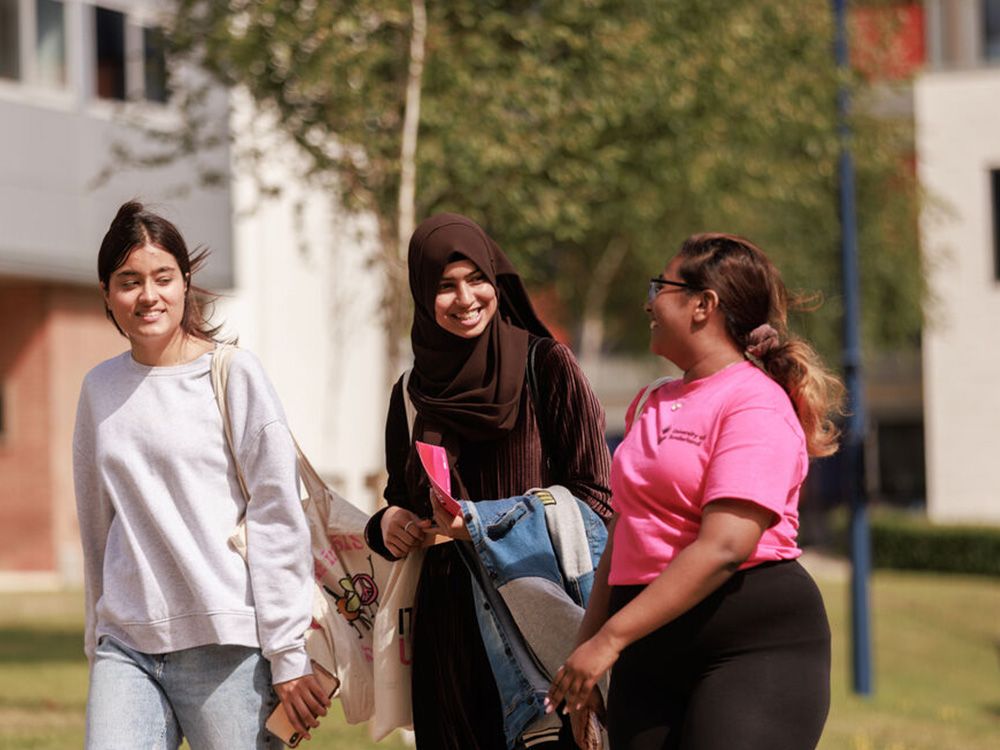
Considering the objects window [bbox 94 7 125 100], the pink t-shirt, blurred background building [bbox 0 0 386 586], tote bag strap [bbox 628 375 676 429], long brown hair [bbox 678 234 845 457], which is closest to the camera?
the pink t-shirt

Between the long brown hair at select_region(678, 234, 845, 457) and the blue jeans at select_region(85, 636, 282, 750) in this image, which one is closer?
the long brown hair at select_region(678, 234, 845, 457)

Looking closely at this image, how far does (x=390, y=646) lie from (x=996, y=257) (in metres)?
29.4

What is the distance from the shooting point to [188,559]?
4.42 m

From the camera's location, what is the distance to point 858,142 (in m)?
16.2

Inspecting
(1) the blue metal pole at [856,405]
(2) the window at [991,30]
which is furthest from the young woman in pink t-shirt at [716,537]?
(2) the window at [991,30]

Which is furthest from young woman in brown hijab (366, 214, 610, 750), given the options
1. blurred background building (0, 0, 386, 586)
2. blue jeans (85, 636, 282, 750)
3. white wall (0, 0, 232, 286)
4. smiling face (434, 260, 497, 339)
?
white wall (0, 0, 232, 286)

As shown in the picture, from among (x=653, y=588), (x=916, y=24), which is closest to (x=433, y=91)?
(x=653, y=588)

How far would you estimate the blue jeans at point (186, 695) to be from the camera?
4.41 m

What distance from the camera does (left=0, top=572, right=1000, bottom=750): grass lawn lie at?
1076 cm

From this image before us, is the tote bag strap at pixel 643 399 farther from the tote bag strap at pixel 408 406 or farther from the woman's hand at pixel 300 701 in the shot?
the woman's hand at pixel 300 701

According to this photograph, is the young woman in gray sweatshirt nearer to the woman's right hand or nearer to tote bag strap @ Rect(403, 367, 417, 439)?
the woman's right hand

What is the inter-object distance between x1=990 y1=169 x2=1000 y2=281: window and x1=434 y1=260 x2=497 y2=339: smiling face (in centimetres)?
2934

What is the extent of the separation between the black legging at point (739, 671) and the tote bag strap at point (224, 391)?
1019 millimetres

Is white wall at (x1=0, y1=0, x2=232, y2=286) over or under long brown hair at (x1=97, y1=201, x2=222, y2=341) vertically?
over
